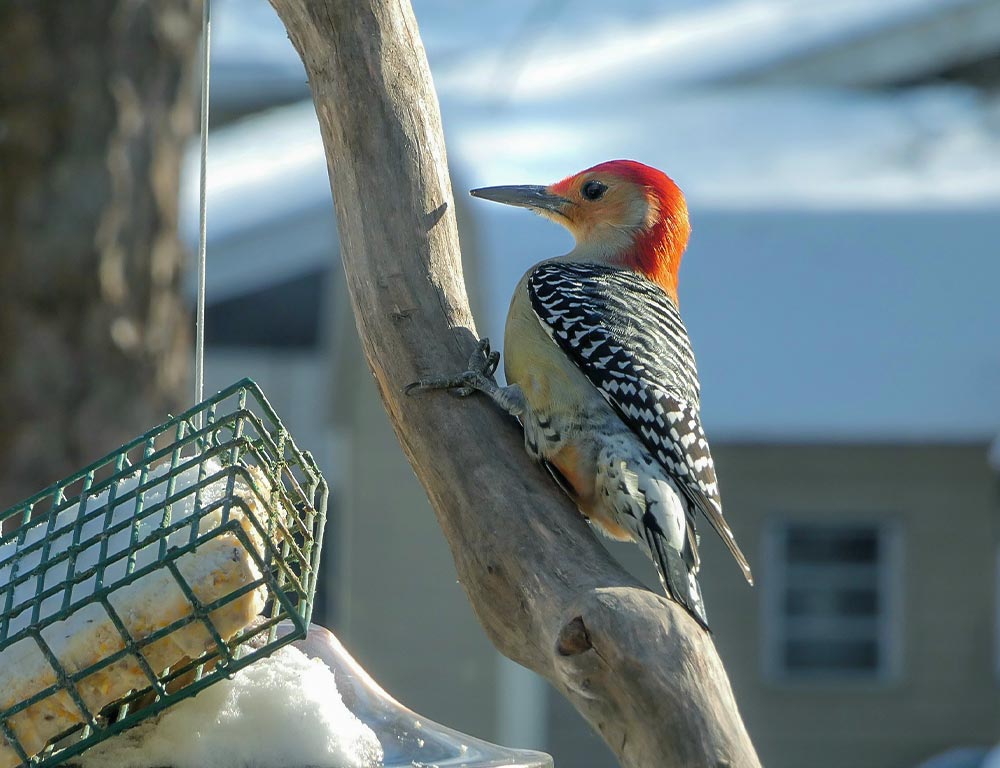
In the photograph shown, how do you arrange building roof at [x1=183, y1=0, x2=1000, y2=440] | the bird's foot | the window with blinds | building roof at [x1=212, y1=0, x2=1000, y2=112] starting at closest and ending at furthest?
the bird's foot < building roof at [x1=183, y1=0, x2=1000, y2=440] < the window with blinds < building roof at [x1=212, y1=0, x2=1000, y2=112]

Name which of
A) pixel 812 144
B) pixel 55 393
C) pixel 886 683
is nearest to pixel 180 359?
pixel 55 393

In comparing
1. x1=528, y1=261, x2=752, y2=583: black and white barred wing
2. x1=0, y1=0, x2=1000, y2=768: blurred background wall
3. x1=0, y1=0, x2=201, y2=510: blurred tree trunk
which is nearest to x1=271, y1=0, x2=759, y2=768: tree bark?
x1=528, y1=261, x2=752, y2=583: black and white barred wing

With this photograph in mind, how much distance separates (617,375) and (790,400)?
389cm

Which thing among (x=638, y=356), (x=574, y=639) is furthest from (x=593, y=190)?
(x=574, y=639)

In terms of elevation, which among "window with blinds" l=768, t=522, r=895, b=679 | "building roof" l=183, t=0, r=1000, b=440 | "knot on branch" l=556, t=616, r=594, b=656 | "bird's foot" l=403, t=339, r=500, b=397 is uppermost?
"bird's foot" l=403, t=339, r=500, b=397

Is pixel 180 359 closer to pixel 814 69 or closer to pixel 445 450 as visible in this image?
pixel 445 450

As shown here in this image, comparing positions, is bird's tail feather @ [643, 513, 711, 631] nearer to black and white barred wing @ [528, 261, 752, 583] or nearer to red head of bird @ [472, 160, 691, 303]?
black and white barred wing @ [528, 261, 752, 583]

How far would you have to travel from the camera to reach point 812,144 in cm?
983

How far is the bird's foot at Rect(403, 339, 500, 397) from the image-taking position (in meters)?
2.97

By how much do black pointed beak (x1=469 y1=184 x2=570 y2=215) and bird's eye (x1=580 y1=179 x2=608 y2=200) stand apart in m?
0.08

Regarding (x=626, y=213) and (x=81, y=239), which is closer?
(x=626, y=213)

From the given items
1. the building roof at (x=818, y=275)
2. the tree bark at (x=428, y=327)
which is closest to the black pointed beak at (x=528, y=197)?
the tree bark at (x=428, y=327)

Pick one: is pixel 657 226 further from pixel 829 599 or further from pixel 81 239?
pixel 829 599

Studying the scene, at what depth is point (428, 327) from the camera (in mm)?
3041
